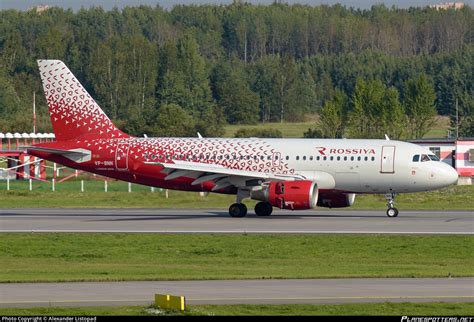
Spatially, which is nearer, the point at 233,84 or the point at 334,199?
the point at 334,199

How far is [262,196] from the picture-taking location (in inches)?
1911

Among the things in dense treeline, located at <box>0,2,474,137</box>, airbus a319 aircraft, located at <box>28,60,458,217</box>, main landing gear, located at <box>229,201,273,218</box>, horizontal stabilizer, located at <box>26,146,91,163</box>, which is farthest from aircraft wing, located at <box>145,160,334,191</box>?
dense treeline, located at <box>0,2,474,137</box>

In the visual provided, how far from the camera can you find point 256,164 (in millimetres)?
50469

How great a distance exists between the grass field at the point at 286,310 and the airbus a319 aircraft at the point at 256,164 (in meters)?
24.4

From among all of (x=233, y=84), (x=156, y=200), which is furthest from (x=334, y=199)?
(x=233, y=84)

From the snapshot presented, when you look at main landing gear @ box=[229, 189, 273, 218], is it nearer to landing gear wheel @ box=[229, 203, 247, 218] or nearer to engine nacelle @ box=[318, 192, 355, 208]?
landing gear wheel @ box=[229, 203, 247, 218]

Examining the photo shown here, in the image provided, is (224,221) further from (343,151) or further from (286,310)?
(286,310)

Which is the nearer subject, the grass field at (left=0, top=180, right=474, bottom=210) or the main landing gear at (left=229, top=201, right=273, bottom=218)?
the main landing gear at (left=229, top=201, right=273, bottom=218)

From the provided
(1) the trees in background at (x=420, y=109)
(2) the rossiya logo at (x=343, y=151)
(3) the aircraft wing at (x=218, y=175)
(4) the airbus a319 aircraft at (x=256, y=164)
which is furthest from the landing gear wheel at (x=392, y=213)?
(1) the trees in background at (x=420, y=109)

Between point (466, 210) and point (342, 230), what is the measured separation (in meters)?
13.2

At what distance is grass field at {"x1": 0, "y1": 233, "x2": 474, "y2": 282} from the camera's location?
2917cm

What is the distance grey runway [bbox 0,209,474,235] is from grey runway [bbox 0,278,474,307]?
14.9 meters

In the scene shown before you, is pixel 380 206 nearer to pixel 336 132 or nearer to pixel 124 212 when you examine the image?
pixel 124 212

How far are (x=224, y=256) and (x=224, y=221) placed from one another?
1251cm
